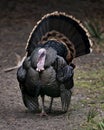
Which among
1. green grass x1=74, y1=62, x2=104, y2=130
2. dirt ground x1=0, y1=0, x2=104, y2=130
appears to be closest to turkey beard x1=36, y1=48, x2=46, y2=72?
dirt ground x1=0, y1=0, x2=104, y2=130

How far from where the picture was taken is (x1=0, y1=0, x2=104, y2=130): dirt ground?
7.41m

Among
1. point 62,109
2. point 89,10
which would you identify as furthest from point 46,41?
point 89,10

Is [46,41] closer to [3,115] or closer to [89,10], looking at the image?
[3,115]

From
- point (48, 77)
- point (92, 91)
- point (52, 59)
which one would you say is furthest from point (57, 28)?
point (92, 91)

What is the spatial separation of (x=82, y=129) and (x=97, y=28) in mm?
6267

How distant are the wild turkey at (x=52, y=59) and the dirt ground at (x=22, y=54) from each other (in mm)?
291

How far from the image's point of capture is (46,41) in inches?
320

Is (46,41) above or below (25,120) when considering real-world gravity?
above

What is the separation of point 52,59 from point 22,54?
4.60m

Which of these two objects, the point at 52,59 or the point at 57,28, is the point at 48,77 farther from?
the point at 57,28

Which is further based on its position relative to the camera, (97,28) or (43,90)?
(97,28)

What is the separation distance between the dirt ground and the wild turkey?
291 millimetres

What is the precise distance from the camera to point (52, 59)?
758cm

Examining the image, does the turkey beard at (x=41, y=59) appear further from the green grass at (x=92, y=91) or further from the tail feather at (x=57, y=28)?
the green grass at (x=92, y=91)
